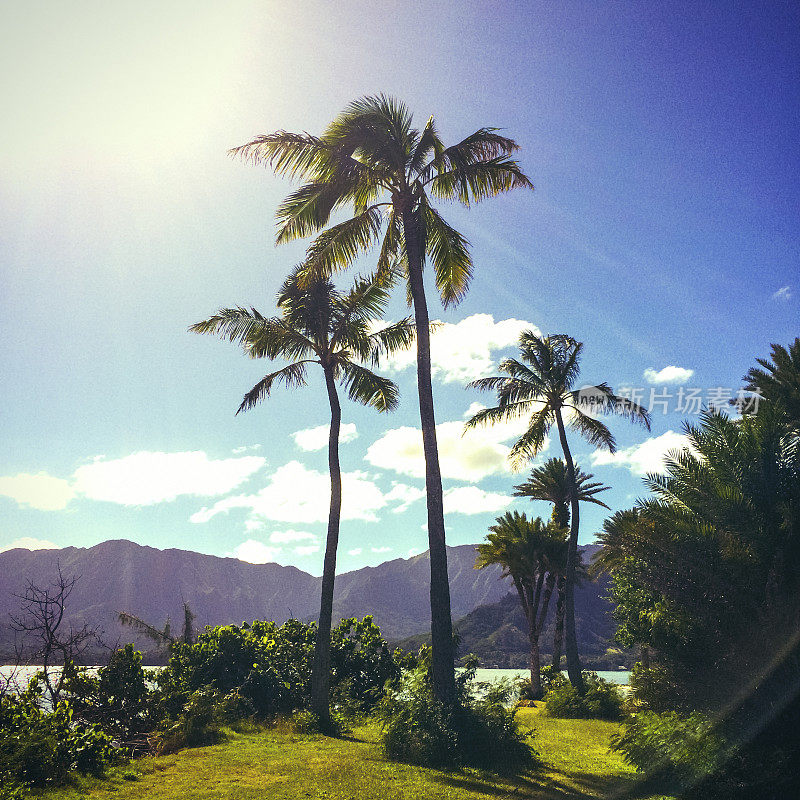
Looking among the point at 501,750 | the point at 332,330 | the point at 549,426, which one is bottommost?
the point at 501,750

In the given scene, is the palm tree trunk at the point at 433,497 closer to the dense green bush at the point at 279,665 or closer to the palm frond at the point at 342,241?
the palm frond at the point at 342,241

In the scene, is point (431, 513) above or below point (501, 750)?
above

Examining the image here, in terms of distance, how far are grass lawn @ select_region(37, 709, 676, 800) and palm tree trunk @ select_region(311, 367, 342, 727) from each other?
287 centimetres

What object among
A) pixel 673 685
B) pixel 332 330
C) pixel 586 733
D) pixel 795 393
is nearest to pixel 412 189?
pixel 332 330

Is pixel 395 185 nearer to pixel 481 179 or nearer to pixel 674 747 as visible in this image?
pixel 481 179

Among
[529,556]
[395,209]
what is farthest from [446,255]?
[529,556]

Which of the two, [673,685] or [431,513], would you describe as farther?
[431,513]

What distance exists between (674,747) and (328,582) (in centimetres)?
1108

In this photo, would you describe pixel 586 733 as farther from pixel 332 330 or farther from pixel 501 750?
pixel 332 330

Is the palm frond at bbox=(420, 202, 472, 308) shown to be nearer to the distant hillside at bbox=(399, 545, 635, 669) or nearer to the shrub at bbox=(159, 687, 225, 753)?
the shrub at bbox=(159, 687, 225, 753)

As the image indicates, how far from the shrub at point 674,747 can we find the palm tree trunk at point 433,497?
11.5 feet

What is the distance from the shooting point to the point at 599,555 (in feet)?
84.0

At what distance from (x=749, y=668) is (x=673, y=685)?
130 cm

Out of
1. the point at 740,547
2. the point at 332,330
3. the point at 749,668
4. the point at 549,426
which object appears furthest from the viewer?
the point at 549,426
